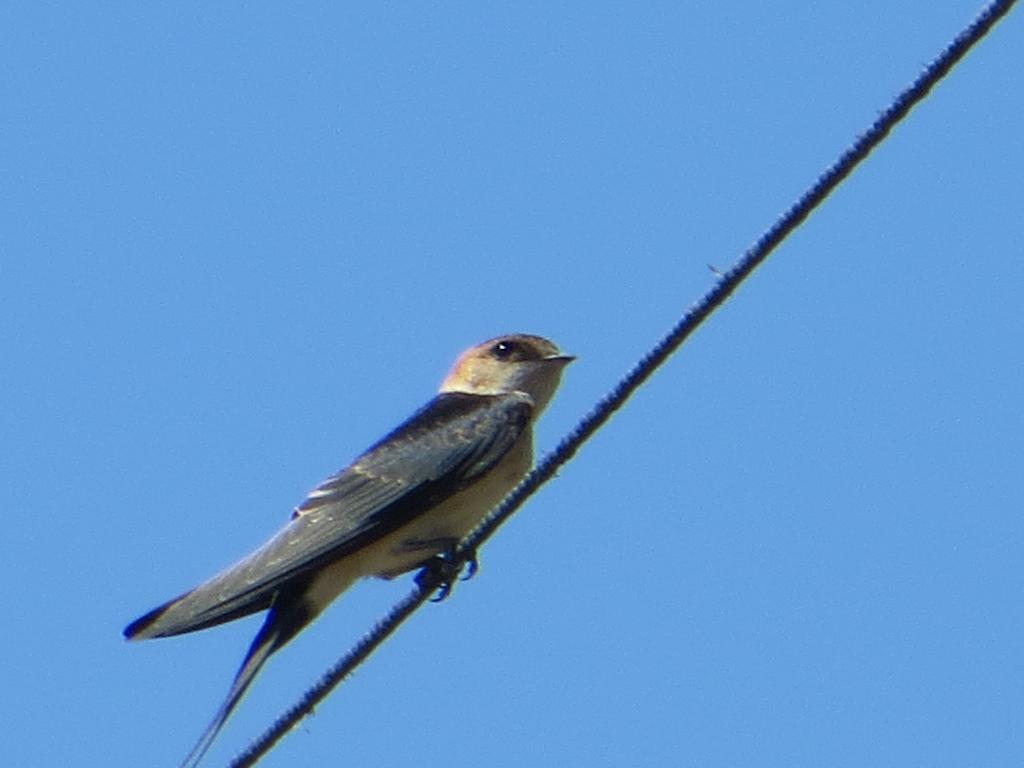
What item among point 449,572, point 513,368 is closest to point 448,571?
point 449,572

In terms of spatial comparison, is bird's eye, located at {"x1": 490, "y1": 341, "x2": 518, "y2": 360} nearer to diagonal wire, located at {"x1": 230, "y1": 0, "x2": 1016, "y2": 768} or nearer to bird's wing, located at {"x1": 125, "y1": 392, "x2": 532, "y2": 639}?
bird's wing, located at {"x1": 125, "y1": 392, "x2": 532, "y2": 639}

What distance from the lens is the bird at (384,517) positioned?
518cm

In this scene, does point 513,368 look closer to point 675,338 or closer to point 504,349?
point 504,349

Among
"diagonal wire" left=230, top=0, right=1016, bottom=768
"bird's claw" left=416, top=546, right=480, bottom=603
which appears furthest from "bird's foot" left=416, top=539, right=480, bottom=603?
"diagonal wire" left=230, top=0, right=1016, bottom=768

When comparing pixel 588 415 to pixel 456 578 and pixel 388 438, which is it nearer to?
pixel 456 578

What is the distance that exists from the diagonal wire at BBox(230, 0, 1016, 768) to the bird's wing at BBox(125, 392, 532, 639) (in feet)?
3.67

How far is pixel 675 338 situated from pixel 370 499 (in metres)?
2.43

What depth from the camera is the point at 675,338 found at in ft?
11.5

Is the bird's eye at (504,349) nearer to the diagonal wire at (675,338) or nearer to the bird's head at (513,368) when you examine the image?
the bird's head at (513,368)

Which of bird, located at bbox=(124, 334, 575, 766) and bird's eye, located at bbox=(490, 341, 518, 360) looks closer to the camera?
bird, located at bbox=(124, 334, 575, 766)

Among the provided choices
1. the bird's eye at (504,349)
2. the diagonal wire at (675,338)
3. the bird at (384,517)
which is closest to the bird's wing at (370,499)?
the bird at (384,517)

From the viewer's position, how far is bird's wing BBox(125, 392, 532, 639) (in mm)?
5164

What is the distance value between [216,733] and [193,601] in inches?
25.4

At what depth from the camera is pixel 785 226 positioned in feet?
10.9
